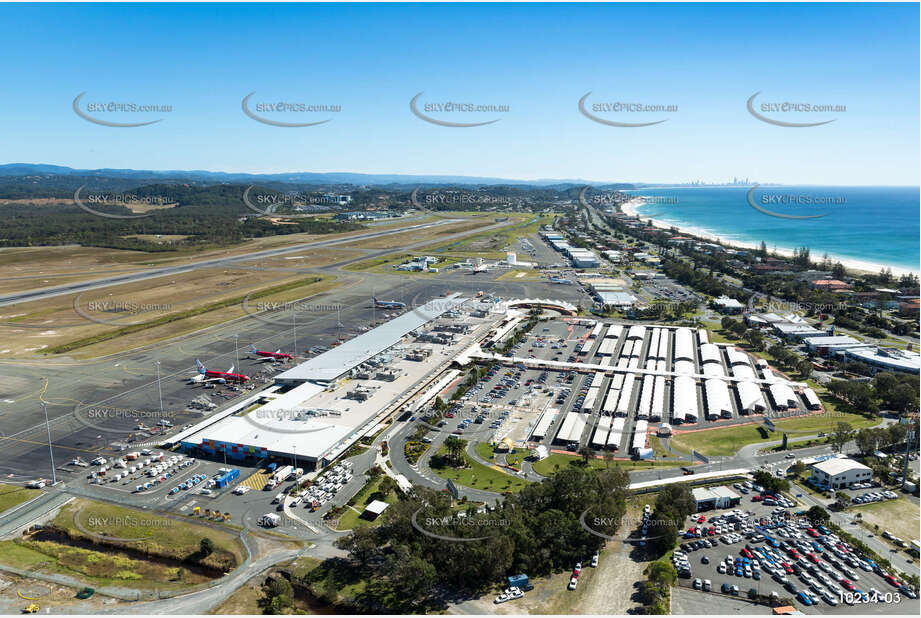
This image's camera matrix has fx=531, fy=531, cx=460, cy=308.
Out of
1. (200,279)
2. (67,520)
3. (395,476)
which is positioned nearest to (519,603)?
(395,476)

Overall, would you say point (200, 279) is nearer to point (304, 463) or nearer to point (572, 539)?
point (304, 463)

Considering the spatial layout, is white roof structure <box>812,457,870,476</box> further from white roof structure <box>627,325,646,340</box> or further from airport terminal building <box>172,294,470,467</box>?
white roof structure <box>627,325,646,340</box>

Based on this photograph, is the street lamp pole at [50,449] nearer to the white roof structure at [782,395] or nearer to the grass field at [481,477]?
the grass field at [481,477]

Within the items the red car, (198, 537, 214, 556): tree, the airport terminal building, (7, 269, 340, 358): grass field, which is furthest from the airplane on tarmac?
the red car

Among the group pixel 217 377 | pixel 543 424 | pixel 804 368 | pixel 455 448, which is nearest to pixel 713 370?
pixel 804 368

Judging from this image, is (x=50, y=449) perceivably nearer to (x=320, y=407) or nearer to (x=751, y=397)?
(x=320, y=407)

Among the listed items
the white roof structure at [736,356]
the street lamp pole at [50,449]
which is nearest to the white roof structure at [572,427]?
the white roof structure at [736,356]
